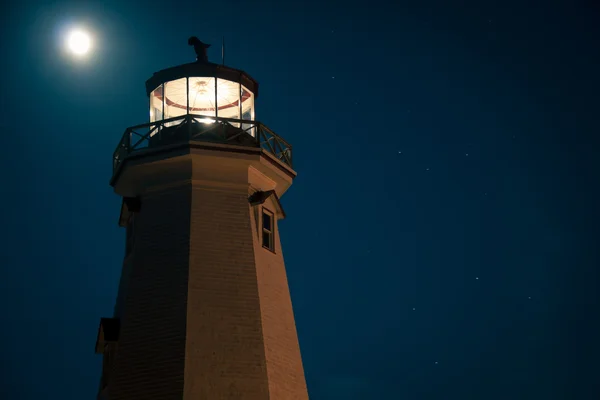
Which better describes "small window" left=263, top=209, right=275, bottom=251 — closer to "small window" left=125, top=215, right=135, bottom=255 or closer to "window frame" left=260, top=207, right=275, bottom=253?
"window frame" left=260, top=207, right=275, bottom=253

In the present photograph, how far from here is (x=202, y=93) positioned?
21.4 metres

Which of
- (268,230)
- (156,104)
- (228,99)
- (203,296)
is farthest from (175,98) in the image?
(203,296)

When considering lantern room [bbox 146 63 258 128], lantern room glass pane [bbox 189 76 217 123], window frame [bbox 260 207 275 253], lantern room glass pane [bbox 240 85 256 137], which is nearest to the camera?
window frame [bbox 260 207 275 253]

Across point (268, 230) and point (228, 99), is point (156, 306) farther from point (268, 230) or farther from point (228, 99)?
point (228, 99)

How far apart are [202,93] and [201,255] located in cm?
465

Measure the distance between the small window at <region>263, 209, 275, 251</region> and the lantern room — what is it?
7.83ft

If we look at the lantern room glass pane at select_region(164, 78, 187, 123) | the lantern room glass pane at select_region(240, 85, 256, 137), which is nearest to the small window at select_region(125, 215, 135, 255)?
the lantern room glass pane at select_region(164, 78, 187, 123)

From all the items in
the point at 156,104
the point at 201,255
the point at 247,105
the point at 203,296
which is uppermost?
the point at 156,104

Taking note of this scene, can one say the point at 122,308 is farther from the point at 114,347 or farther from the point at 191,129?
the point at 191,129

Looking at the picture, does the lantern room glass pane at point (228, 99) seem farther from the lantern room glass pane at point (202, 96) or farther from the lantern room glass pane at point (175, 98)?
the lantern room glass pane at point (175, 98)

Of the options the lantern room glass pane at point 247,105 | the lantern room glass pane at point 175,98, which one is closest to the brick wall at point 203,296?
the lantern room glass pane at point 247,105

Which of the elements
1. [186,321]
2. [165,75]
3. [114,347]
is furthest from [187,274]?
[165,75]

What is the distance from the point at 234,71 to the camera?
21.2 metres

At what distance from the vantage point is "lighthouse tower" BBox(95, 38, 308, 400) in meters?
18.0
